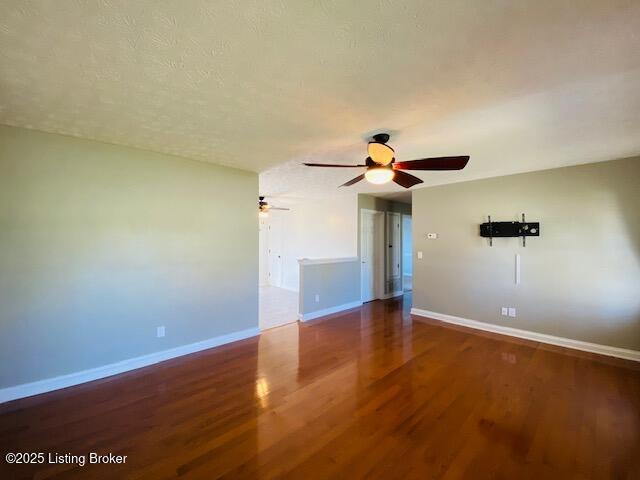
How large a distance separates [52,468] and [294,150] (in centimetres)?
305

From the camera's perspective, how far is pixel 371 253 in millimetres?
6219

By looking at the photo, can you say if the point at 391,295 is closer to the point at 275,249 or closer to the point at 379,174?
the point at 275,249

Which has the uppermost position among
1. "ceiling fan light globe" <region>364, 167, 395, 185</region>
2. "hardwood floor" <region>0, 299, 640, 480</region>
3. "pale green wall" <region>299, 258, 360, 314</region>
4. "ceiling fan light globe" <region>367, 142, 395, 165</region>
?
"ceiling fan light globe" <region>367, 142, 395, 165</region>

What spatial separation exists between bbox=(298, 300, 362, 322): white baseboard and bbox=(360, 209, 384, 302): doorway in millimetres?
459

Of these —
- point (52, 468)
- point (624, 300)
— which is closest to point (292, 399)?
point (52, 468)

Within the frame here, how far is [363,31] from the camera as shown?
1289mm

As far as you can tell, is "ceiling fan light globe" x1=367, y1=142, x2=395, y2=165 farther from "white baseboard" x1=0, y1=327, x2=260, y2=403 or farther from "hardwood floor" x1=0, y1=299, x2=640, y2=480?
"white baseboard" x1=0, y1=327, x2=260, y2=403

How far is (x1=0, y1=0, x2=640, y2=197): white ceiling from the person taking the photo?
47.3 inches

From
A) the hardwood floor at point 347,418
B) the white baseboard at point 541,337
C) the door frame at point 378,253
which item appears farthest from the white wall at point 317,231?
the hardwood floor at point 347,418

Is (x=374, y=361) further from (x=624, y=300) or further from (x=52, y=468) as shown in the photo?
(x=624, y=300)

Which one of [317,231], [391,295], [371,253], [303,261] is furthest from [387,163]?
[391,295]

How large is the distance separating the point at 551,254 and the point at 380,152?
10.2ft

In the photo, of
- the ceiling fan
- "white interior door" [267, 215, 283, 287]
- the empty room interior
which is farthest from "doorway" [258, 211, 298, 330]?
the ceiling fan

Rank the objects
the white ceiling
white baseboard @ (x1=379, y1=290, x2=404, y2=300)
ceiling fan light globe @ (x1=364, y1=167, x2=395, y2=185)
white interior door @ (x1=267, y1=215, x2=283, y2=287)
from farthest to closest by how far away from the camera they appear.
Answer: white interior door @ (x1=267, y1=215, x2=283, y2=287)
white baseboard @ (x1=379, y1=290, x2=404, y2=300)
ceiling fan light globe @ (x1=364, y1=167, x2=395, y2=185)
the white ceiling
